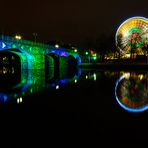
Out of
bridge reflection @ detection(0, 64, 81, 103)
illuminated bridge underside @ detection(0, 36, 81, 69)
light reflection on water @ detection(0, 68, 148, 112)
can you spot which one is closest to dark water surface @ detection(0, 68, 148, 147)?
light reflection on water @ detection(0, 68, 148, 112)

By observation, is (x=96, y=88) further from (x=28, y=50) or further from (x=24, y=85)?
(x=28, y=50)

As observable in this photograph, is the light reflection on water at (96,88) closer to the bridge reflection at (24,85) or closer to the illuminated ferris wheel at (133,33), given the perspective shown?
the bridge reflection at (24,85)

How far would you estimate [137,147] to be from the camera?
8562mm

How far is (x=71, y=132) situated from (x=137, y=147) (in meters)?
2.40

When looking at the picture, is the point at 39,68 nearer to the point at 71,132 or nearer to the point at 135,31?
the point at 135,31

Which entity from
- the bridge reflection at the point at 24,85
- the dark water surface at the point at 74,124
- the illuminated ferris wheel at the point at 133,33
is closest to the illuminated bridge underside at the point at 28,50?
the bridge reflection at the point at 24,85

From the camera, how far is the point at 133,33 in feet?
247

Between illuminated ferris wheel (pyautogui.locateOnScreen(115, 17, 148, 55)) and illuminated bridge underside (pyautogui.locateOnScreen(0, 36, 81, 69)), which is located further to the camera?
illuminated ferris wheel (pyautogui.locateOnScreen(115, 17, 148, 55))

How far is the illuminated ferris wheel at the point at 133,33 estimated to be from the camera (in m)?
73.9

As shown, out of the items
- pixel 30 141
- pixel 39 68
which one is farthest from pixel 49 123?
pixel 39 68

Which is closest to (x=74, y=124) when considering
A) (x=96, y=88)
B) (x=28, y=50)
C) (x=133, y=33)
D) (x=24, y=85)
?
(x=96, y=88)

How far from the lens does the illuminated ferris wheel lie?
242 ft

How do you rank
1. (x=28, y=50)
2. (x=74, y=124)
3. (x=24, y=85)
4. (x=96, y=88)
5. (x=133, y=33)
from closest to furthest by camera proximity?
1. (x=74, y=124)
2. (x=96, y=88)
3. (x=24, y=85)
4. (x=28, y=50)
5. (x=133, y=33)

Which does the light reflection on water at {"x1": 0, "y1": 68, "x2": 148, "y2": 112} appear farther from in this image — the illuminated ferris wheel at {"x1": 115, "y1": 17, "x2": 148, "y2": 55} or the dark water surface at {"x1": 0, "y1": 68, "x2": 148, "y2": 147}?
the illuminated ferris wheel at {"x1": 115, "y1": 17, "x2": 148, "y2": 55}
